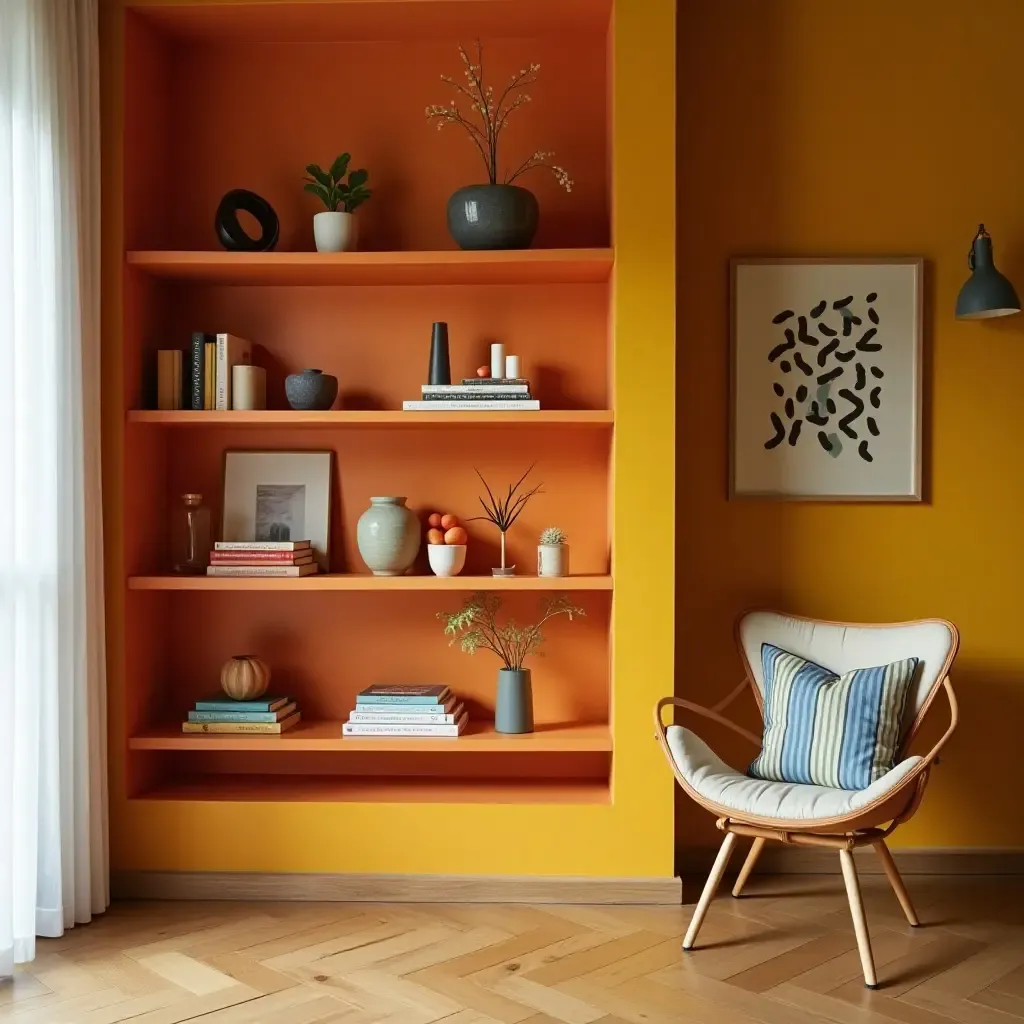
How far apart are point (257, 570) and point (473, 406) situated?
0.83m

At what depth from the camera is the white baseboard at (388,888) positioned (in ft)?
10.8

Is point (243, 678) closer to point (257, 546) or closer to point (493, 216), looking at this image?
point (257, 546)

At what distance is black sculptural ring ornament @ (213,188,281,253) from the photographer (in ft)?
11.3

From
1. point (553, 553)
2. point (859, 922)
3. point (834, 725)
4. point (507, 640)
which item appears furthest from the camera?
point (507, 640)

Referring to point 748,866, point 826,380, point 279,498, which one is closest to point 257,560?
point 279,498

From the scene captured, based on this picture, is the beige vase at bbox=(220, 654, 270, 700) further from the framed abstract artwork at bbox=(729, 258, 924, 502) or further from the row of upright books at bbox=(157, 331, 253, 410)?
the framed abstract artwork at bbox=(729, 258, 924, 502)

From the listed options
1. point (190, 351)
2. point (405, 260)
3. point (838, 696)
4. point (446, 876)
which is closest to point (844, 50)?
point (405, 260)

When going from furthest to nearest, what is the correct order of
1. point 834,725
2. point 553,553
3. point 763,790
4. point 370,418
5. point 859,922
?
point 553,553 → point 370,418 → point 834,725 → point 763,790 → point 859,922

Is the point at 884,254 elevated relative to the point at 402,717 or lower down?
elevated

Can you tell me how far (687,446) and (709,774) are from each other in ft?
3.60

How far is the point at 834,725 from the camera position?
10.2 feet

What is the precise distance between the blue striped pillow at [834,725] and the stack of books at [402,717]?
929 millimetres

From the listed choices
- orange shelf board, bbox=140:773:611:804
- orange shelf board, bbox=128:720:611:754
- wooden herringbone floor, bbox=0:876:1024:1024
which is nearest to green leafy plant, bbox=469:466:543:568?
orange shelf board, bbox=128:720:611:754

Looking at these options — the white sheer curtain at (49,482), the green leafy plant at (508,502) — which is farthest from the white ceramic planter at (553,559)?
the white sheer curtain at (49,482)
